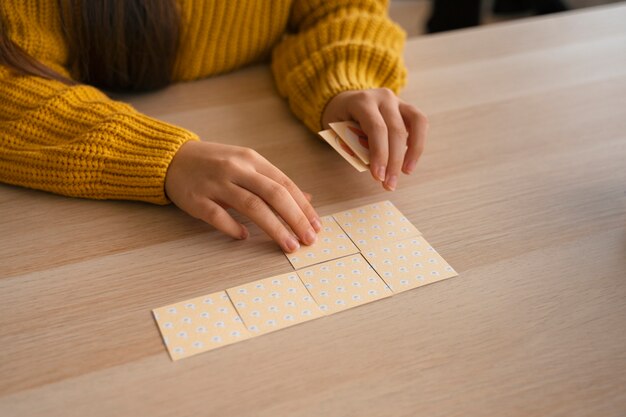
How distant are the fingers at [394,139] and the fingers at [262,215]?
154 mm

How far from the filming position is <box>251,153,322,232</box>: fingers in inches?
27.9

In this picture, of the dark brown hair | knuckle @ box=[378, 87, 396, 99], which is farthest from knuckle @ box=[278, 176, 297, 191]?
the dark brown hair

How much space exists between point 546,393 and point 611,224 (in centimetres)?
29

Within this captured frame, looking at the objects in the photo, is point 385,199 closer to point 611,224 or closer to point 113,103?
point 611,224

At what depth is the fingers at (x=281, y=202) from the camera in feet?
2.27

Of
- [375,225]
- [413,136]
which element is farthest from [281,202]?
[413,136]

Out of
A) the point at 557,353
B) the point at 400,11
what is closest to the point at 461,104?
the point at 557,353

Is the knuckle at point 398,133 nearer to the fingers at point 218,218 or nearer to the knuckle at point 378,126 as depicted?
the knuckle at point 378,126

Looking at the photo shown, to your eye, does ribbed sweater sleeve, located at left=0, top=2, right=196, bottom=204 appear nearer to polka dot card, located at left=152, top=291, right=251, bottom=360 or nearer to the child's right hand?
the child's right hand

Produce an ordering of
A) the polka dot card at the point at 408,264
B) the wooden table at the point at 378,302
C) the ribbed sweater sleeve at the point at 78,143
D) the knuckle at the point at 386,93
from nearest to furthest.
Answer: the wooden table at the point at 378,302 → the polka dot card at the point at 408,264 → the ribbed sweater sleeve at the point at 78,143 → the knuckle at the point at 386,93

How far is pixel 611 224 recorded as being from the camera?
0.73 metres

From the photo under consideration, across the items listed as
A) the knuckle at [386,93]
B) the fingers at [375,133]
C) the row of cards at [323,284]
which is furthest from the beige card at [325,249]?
the knuckle at [386,93]

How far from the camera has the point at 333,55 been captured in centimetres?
97

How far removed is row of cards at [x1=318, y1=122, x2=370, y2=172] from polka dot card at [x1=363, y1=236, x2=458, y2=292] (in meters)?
0.12
